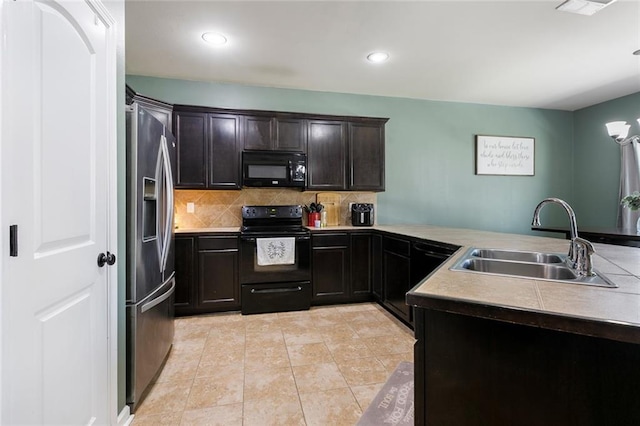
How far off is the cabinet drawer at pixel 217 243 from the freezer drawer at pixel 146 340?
90 centimetres

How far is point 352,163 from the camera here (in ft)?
12.3

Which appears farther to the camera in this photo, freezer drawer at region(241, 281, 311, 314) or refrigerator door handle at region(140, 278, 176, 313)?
freezer drawer at region(241, 281, 311, 314)

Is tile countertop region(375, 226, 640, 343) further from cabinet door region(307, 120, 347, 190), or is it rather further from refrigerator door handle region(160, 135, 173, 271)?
cabinet door region(307, 120, 347, 190)

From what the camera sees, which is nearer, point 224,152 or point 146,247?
point 146,247

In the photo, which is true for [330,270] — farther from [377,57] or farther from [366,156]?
[377,57]

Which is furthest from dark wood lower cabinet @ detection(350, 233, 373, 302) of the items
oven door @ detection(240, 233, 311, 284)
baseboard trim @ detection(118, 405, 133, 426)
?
baseboard trim @ detection(118, 405, 133, 426)

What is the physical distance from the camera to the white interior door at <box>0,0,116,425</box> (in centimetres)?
90

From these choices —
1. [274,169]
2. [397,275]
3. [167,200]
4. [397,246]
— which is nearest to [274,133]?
[274,169]

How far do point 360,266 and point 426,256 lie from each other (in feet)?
3.76

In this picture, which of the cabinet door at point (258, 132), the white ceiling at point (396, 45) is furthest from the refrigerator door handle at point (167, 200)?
the cabinet door at point (258, 132)

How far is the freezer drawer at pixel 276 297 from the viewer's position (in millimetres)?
3176

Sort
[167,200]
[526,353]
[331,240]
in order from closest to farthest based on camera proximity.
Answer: [526,353]
[167,200]
[331,240]

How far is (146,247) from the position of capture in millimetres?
1807

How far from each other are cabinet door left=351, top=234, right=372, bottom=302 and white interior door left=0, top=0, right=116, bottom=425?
251 cm
